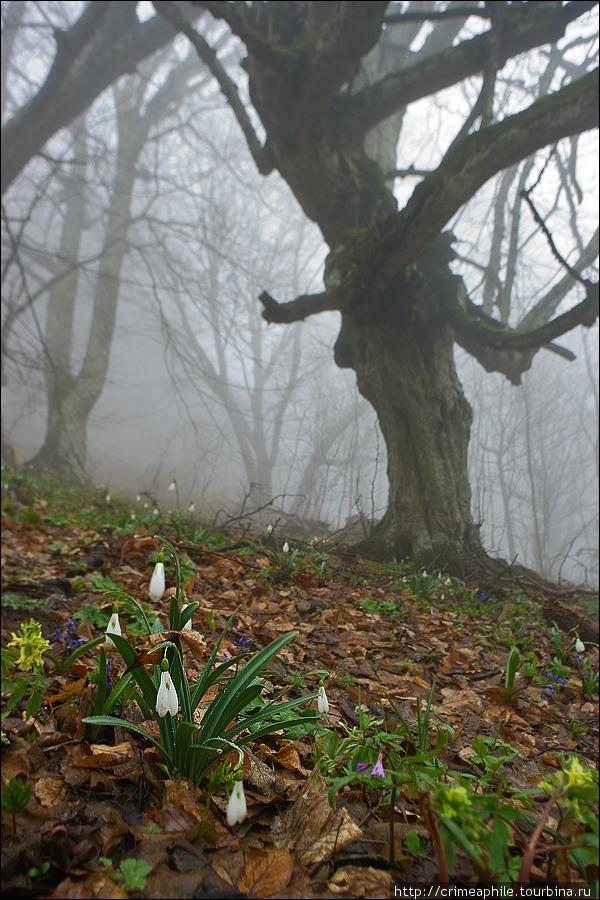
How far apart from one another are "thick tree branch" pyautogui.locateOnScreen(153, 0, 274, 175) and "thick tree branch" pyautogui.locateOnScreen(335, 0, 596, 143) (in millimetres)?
1138

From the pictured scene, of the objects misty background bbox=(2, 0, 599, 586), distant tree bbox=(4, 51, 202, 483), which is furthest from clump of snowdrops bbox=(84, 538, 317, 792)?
distant tree bbox=(4, 51, 202, 483)

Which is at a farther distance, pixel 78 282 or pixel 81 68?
pixel 78 282

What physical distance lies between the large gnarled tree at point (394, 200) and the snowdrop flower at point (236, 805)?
470 cm

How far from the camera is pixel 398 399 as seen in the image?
637 cm

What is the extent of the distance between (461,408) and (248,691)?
5.67 metres

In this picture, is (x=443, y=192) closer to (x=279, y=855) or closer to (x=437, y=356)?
(x=437, y=356)

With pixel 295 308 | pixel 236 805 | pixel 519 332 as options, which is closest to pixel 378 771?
pixel 236 805

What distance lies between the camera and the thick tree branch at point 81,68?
8031 mm

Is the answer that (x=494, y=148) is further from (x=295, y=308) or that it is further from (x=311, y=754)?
(x=311, y=754)

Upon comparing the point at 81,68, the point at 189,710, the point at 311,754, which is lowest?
the point at 311,754

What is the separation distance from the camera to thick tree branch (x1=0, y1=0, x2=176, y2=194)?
8031 millimetres

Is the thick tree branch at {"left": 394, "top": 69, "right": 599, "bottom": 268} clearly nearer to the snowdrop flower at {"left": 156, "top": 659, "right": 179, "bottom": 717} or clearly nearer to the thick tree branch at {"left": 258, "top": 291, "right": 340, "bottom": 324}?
the thick tree branch at {"left": 258, "top": 291, "right": 340, "bottom": 324}

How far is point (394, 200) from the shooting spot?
22.8 ft

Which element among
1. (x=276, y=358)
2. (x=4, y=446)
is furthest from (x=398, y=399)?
(x=276, y=358)
